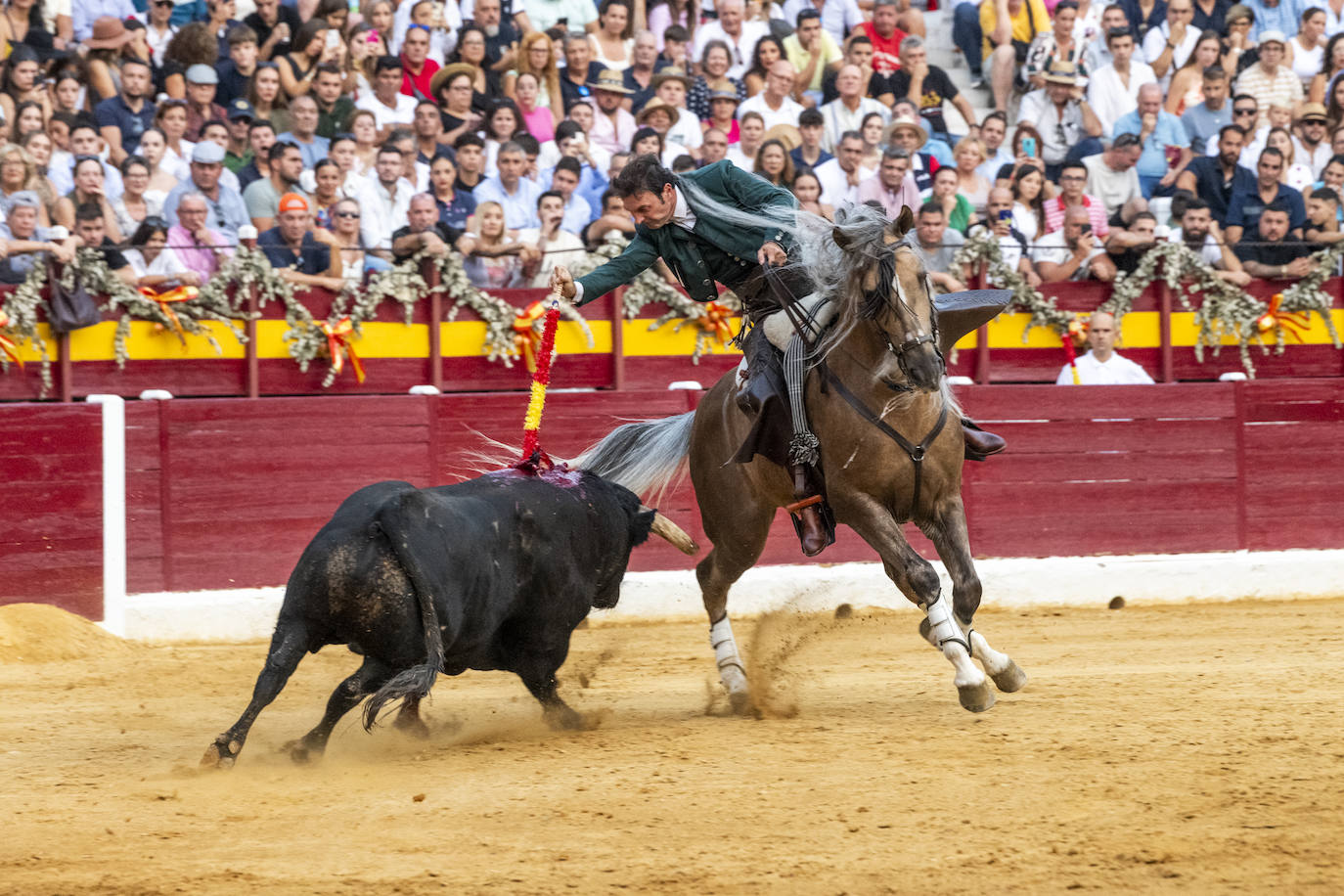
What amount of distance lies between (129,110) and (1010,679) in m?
6.92

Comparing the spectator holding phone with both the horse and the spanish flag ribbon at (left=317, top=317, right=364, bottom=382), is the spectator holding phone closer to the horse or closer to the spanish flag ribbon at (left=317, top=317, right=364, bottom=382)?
the spanish flag ribbon at (left=317, top=317, right=364, bottom=382)

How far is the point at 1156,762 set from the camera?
459 cm

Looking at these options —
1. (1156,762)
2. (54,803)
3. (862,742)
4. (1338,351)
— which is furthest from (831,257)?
(1338,351)

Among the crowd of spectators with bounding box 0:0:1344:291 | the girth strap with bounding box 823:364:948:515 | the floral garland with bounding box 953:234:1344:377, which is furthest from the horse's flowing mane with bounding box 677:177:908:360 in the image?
the floral garland with bounding box 953:234:1344:377

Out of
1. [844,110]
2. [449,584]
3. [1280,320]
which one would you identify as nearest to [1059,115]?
[844,110]

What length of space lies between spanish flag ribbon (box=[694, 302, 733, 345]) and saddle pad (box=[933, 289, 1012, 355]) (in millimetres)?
3665

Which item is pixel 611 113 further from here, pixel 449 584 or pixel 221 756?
pixel 221 756

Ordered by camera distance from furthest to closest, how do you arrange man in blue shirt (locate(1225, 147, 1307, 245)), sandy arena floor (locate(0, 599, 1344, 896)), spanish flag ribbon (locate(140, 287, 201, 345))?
man in blue shirt (locate(1225, 147, 1307, 245)) → spanish flag ribbon (locate(140, 287, 201, 345)) → sandy arena floor (locate(0, 599, 1344, 896))

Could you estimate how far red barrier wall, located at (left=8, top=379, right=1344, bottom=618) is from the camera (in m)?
8.32

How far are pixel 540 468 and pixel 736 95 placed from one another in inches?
250

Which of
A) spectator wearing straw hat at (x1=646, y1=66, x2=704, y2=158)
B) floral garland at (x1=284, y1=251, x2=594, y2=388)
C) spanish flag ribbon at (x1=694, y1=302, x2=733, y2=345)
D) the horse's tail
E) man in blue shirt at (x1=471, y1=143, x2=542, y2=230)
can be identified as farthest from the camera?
spectator wearing straw hat at (x1=646, y1=66, x2=704, y2=158)

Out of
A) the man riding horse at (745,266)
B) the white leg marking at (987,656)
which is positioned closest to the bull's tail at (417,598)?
the man riding horse at (745,266)

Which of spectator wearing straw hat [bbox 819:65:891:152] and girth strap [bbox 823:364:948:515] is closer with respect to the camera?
girth strap [bbox 823:364:948:515]

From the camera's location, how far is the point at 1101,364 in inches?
409
